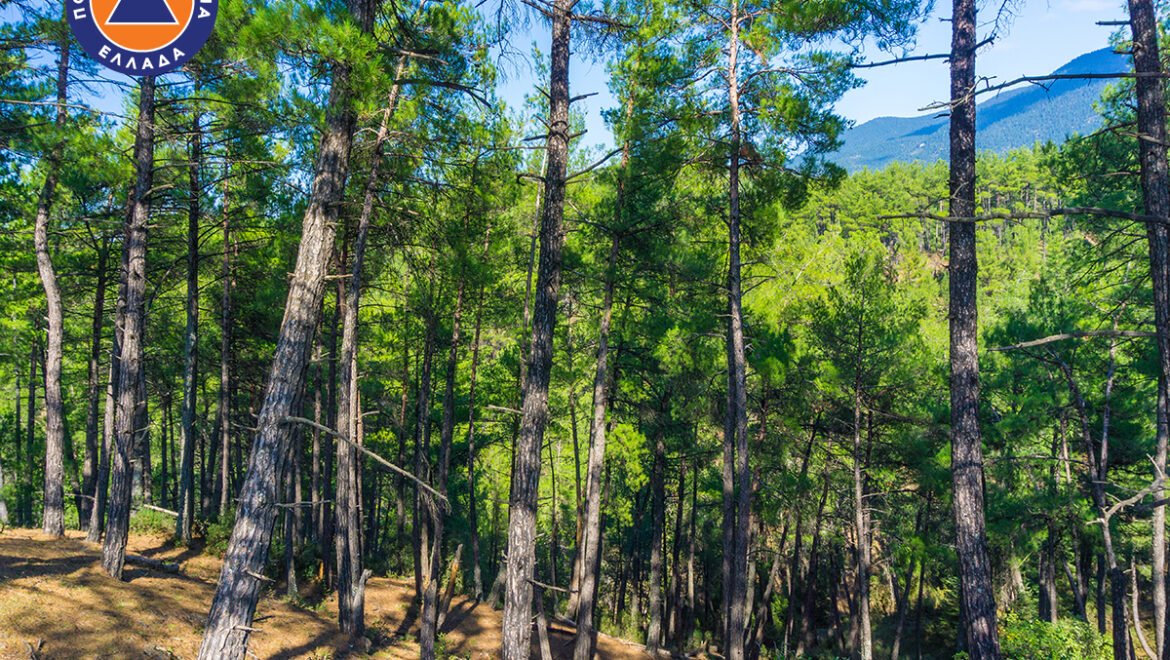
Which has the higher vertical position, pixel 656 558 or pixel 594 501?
pixel 594 501

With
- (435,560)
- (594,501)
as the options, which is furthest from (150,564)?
(594,501)

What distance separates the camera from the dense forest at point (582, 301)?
6711mm

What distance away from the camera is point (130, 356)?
9711 mm

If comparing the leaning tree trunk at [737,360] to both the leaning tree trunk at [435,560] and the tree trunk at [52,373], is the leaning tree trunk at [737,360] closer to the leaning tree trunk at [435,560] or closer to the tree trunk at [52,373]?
the leaning tree trunk at [435,560]

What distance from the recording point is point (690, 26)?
38.4 ft

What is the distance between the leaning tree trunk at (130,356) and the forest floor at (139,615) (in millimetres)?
634

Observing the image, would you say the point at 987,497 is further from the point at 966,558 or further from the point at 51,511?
the point at 51,511

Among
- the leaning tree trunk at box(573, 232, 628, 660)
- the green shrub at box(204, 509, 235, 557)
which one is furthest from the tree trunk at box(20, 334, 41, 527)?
the leaning tree trunk at box(573, 232, 628, 660)

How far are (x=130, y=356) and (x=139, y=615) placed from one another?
3.74 metres

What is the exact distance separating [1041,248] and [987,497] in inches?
2565

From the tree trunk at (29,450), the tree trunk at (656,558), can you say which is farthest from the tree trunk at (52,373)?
the tree trunk at (656,558)

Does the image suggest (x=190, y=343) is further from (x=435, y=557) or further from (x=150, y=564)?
(x=435, y=557)

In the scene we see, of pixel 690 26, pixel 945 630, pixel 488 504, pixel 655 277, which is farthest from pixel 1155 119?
pixel 488 504

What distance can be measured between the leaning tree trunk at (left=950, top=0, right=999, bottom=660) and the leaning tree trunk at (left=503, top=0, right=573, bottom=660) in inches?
170
